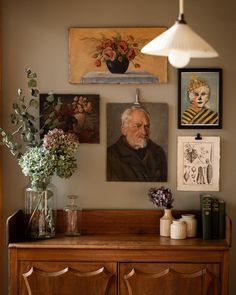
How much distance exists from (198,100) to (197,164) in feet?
1.30

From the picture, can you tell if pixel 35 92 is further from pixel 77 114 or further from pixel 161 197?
pixel 161 197

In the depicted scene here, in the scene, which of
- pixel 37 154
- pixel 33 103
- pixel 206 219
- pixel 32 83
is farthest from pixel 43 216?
pixel 206 219

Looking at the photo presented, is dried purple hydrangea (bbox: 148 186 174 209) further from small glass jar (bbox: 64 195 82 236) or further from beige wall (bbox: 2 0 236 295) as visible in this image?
small glass jar (bbox: 64 195 82 236)

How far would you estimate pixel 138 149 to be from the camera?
3.44 meters

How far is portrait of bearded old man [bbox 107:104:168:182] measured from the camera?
135 inches

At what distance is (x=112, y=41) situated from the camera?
11.2 ft

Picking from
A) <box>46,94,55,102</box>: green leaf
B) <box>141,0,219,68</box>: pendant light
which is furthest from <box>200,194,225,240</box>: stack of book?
<box>141,0,219,68</box>: pendant light

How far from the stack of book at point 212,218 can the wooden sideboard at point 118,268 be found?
0.13 m

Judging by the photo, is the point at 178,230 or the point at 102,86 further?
the point at 102,86

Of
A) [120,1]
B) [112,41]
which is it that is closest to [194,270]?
[112,41]

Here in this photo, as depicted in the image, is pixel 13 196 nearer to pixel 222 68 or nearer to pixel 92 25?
pixel 92 25

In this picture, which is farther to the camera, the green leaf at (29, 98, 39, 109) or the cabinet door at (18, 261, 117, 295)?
the green leaf at (29, 98, 39, 109)

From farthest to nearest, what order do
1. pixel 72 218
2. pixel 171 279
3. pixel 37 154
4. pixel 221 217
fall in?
pixel 72 218, pixel 221 217, pixel 37 154, pixel 171 279

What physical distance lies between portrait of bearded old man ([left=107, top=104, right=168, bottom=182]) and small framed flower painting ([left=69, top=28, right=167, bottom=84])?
200mm
